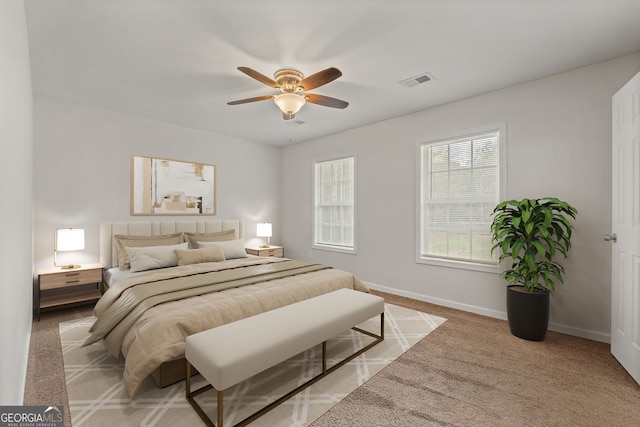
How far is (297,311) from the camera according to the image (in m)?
2.33

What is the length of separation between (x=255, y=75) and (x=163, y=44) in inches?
33.5

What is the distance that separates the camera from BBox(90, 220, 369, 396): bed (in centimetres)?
196

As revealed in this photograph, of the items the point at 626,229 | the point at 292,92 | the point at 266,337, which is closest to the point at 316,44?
the point at 292,92

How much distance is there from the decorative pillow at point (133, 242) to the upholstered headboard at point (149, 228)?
0.45 ft

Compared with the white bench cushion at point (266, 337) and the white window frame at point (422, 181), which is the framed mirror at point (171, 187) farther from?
the white window frame at point (422, 181)

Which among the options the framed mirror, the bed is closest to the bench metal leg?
the bed

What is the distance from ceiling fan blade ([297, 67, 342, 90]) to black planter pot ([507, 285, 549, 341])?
2710mm

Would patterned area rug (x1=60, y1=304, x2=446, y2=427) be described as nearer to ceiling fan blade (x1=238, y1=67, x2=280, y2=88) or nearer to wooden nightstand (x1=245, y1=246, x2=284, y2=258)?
ceiling fan blade (x1=238, y1=67, x2=280, y2=88)

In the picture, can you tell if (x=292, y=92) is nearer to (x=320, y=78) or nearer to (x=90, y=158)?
(x=320, y=78)

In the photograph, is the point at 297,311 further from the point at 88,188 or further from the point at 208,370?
the point at 88,188

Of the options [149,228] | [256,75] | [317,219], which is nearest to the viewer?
[256,75]

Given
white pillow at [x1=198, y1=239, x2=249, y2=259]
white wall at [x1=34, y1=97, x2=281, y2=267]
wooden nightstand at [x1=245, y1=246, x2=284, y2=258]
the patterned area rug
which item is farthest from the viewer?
wooden nightstand at [x1=245, y1=246, x2=284, y2=258]

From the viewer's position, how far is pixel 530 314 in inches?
109

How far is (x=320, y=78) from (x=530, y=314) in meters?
2.96
